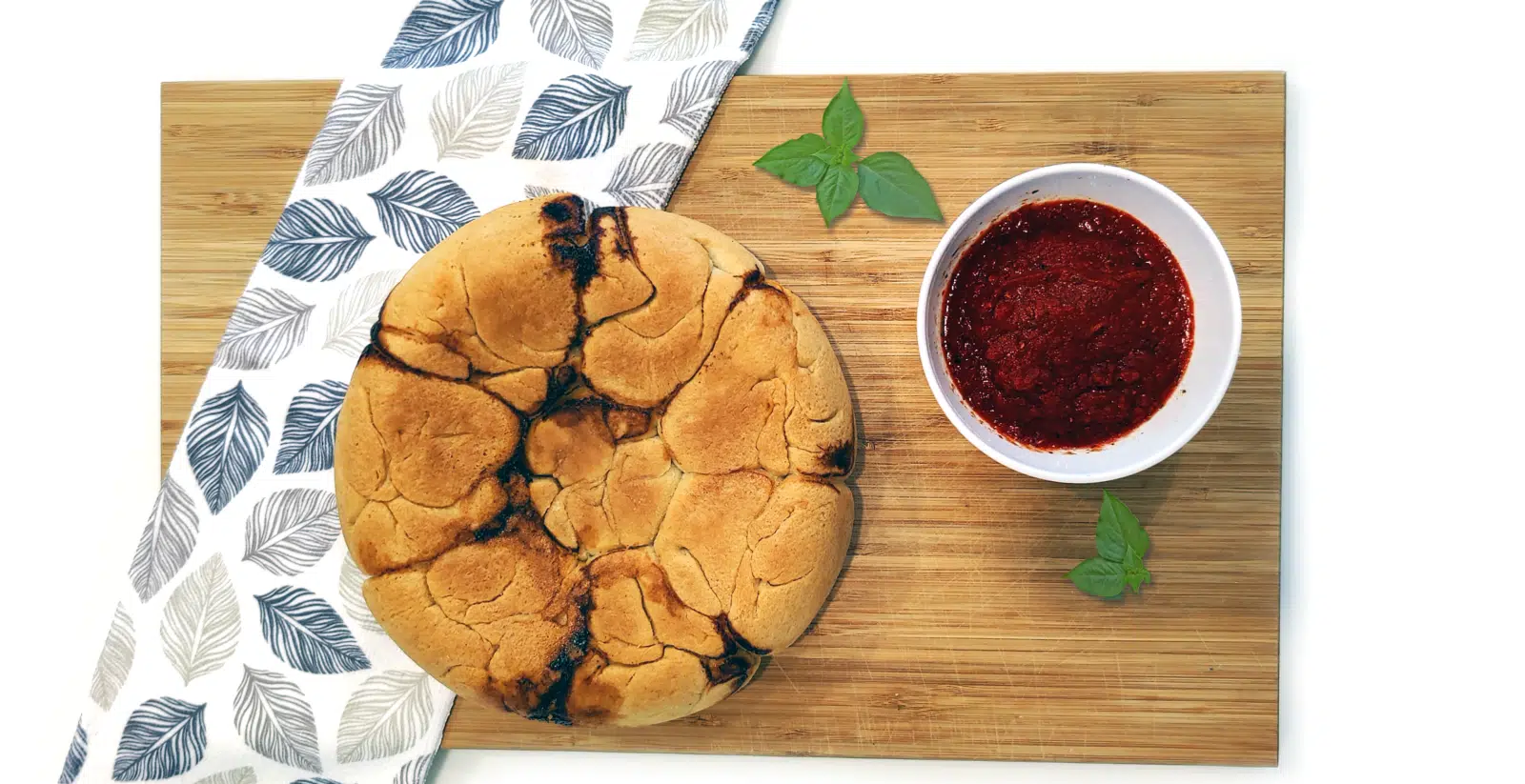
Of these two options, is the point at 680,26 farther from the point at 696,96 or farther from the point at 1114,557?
A: the point at 1114,557

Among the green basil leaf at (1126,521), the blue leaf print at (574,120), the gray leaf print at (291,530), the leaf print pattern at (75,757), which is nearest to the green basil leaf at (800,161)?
the blue leaf print at (574,120)

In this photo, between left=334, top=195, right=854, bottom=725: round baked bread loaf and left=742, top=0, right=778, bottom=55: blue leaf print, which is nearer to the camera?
left=334, top=195, right=854, bottom=725: round baked bread loaf

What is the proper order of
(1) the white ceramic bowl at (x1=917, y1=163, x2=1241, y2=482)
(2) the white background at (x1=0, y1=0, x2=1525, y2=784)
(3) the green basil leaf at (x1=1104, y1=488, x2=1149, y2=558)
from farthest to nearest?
(2) the white background at (x1=0, y1=0, x2=1525, y2=784)
(3) the green basil leaf at (x1=1104, y1=488, x2=1149, y2=558)
(1) the white ceramic bowl at (x1=917, y1=163, x2=1241, y2=482)

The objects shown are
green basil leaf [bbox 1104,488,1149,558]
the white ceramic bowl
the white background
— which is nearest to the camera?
the white ceramic bowl

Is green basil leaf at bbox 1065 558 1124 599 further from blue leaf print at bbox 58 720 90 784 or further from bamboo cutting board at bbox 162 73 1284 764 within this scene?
blue leaf print at bbox 58 720 90 784

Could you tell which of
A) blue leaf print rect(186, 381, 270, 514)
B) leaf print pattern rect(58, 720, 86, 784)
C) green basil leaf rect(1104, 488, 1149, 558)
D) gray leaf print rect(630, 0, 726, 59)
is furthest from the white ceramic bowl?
leaf print pattern rect(58, 720, 86, 784)

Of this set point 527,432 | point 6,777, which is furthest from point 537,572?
point 6,777

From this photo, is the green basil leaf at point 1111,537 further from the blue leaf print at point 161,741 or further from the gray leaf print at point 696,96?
the blue leaf print at point 161,741
